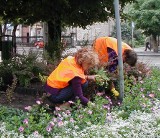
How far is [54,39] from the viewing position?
424 inches

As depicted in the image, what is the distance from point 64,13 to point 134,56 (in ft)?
12.1

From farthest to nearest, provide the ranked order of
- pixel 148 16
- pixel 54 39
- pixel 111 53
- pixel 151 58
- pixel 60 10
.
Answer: pixel 148 16 → pixel 151 58 → pixel 54 39 → pixel 60 10 → pixel 111 53

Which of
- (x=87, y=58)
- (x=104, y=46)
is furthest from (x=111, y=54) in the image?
(x=87, y=58)

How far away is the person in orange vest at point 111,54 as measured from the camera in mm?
6651

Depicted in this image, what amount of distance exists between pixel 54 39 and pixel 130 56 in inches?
174

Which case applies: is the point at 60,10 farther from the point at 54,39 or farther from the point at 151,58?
the point at 151,58

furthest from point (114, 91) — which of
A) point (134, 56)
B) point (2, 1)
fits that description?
point (2, 1)

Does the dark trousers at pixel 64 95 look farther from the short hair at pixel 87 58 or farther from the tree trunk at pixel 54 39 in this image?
→ the tree trunk at pixel 54 39

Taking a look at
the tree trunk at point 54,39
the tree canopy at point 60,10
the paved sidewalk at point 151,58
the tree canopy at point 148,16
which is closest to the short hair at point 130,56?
the tree trunk at point 54,39

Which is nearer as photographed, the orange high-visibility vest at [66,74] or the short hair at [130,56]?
the orange high-visibility vest at [66,74]

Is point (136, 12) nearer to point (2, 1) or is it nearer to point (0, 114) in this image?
point (2, 1)

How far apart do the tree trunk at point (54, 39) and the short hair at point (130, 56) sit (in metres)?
2.49

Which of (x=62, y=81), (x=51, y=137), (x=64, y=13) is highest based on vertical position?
(x=64, y=13)

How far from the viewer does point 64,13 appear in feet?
32.5
